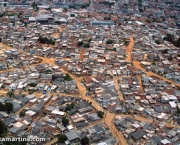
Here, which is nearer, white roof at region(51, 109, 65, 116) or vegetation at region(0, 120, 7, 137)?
vegetation at region(0, 120, 7, 137)

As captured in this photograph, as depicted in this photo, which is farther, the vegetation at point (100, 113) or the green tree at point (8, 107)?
the green tree at point (8, 107)

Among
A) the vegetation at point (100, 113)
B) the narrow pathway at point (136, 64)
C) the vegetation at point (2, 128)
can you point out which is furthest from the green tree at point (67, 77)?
the vegetation at point (2, 128)

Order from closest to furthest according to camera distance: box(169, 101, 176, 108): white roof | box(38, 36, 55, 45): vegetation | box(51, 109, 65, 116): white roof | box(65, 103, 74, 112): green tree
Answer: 1. box(51, 109, 65, 116): white roof
2. box(65, 103, 74, 112): green tree
3. box(169, 101, 176, 108): white roof
4. box(38, 36, 55, 45): vegetation

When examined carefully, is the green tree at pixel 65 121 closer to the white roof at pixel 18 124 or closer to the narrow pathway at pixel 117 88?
the white roof at pixel 18 124

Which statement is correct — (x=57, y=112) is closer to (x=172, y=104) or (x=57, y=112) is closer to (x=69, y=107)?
(x=69, y=107)

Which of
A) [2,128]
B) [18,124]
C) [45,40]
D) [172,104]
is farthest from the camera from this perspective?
[45,40]

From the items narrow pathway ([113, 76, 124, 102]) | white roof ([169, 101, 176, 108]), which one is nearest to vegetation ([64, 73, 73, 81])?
narrow pathway ([113, 76, 124, 102])

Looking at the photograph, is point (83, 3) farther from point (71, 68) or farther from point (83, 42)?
point (71, 68)

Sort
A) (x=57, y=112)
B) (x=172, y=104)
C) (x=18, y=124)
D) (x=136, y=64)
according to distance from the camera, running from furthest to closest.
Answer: (x=136, y=64)
(x=172, y=104)
(x=57, y=112)
(x=18, y=124)

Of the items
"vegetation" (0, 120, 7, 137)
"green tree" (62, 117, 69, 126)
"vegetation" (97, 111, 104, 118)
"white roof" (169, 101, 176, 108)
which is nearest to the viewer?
"vegetation" (0, 120, 7, 137)

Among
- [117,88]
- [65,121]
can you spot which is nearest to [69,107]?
[65,121]

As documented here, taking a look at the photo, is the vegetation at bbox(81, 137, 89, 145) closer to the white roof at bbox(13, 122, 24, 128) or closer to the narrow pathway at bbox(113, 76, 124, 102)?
the white roof at bbox(13, 122, 24, 128)

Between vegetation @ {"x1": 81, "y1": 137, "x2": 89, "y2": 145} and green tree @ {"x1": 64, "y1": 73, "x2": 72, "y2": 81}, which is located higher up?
green tree @ {"x1": 64, "y1": 73, "x2": 72, "y2": 81}
